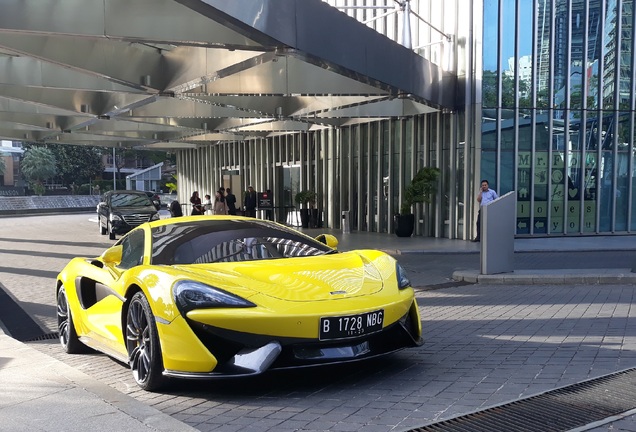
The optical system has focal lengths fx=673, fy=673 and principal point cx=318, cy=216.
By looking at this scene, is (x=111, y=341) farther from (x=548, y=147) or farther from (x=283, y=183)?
(x=283, y=183)

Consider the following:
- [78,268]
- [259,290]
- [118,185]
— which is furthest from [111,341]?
[118,185]

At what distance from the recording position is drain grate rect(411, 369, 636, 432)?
13.0ft

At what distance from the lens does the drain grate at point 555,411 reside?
3965 millimetres

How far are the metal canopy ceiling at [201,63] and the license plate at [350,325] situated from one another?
690cm

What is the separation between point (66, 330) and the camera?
6730 mm

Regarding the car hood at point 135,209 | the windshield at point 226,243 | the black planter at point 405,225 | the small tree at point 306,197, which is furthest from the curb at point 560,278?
the small tree at point 306,197

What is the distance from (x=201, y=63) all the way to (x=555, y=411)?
43.6 ft

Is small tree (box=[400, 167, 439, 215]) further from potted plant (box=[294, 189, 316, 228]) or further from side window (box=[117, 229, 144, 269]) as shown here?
side window (box=[117, 229, 144, 269])

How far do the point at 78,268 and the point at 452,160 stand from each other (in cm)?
1770

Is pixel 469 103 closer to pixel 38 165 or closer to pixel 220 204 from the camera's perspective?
pixel 220 204

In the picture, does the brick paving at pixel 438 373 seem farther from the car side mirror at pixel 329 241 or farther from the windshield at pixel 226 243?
the car side mirror at pixel 329 241

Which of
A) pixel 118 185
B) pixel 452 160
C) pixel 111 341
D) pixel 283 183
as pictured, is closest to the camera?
pixel 111 341

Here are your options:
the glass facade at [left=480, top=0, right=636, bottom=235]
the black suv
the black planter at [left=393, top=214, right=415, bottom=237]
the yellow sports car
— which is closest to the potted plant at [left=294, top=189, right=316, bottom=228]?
the black planter at [left=393, top=214, right=415, bottom=237]

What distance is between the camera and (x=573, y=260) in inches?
602
